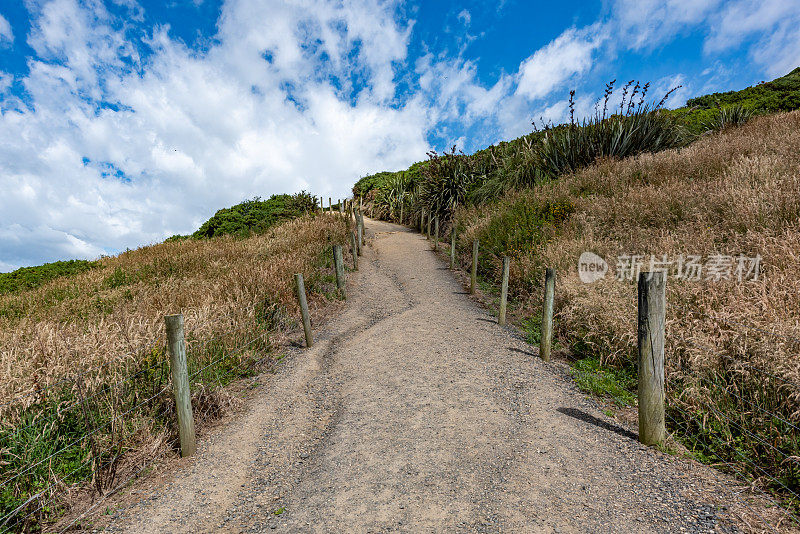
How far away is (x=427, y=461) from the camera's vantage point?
145 inches

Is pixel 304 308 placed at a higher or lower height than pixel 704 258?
lower

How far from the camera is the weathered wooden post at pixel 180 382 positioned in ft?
13.4

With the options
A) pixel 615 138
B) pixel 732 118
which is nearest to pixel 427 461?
pixel 615 138

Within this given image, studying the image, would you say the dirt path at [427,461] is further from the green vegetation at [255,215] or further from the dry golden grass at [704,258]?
the green vegetation at [255,215]

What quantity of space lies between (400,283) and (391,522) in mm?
8983

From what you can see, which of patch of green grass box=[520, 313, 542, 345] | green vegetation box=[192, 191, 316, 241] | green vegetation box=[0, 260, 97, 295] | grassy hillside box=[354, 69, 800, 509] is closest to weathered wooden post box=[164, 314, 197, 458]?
grassy hillside box=[354, 69, 800, 509]

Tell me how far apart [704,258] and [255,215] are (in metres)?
18.8

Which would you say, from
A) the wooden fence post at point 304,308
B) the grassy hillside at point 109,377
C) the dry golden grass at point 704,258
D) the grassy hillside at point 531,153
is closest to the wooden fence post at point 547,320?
the dry golden grass at point 704,258

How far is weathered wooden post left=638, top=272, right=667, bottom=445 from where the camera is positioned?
3.76 m

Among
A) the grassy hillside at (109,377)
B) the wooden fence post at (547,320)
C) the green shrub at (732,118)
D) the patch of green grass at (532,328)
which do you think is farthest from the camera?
the green shrub at (732,118)

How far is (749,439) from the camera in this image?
3.62 metres

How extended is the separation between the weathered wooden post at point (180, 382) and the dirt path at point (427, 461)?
0.23 m

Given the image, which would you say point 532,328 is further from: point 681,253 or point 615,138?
point 615,138

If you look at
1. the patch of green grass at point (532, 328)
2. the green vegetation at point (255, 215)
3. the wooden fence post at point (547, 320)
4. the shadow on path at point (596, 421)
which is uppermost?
the green vegetation at point (255, 215)
